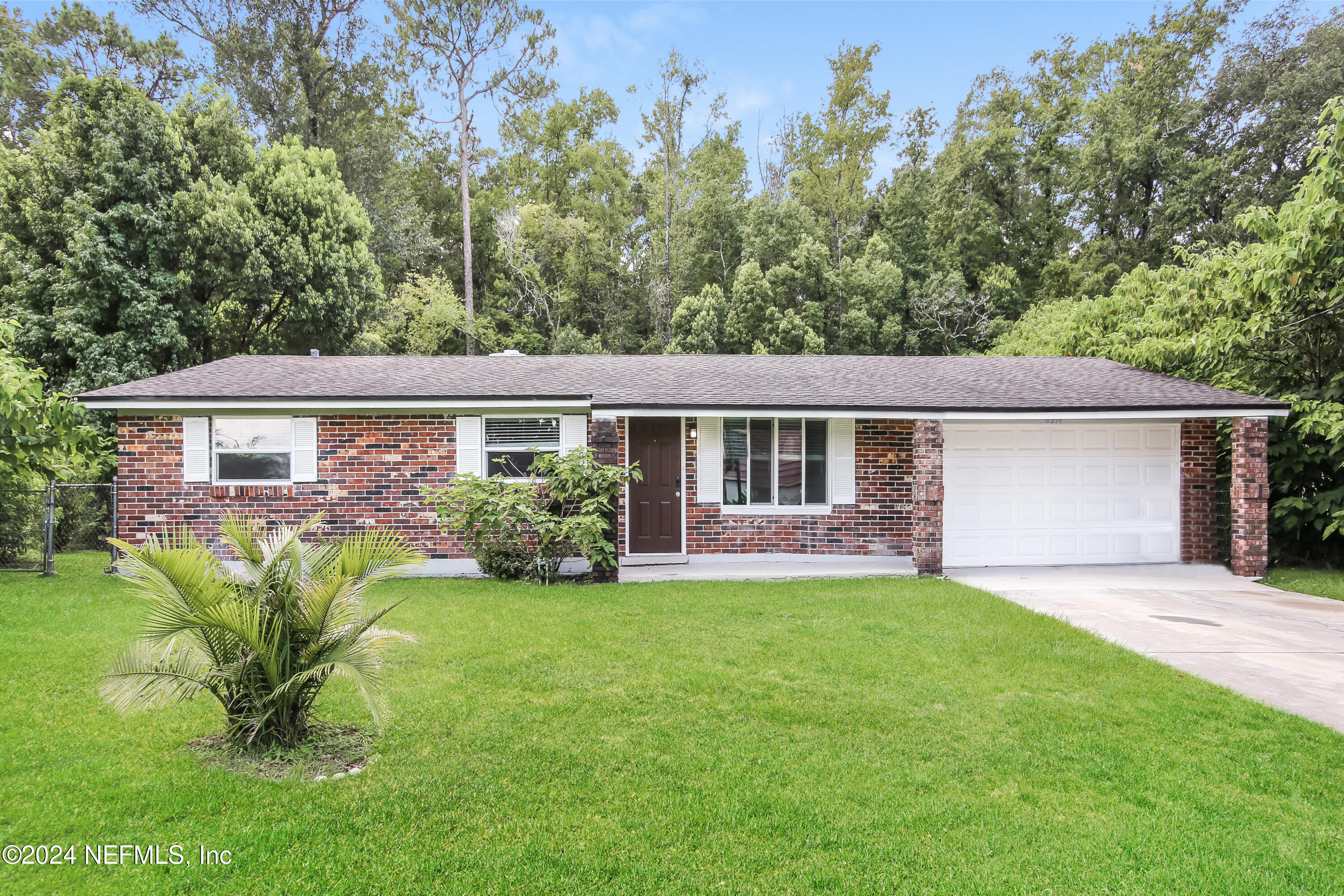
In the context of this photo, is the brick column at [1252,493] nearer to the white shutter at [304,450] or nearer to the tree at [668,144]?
the white shutter at [304,450]

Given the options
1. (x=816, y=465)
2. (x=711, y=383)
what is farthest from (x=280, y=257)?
(x=816, y=465)

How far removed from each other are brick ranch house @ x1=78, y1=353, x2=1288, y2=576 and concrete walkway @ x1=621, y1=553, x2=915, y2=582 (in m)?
0.12

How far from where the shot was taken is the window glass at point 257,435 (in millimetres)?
10398

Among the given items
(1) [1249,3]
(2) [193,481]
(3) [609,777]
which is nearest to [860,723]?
(3) [609,777]

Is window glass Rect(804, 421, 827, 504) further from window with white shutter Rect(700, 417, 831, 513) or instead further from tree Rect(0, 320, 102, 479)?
tree Rect(0, 320, 102, 479)

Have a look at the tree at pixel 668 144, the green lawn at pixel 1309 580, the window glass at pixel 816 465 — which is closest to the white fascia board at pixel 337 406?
the window glass at pixel 816 465

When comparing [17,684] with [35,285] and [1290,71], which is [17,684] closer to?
[35,285]

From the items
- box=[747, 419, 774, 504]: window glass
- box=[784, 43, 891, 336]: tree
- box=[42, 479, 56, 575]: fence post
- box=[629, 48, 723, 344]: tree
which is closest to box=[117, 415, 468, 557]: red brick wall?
box=[42, 479, 56, 575]: fence post

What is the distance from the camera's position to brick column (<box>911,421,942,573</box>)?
32.8 ft

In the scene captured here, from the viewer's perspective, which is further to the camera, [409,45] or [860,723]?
[409,45]

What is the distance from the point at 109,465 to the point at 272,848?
14760mm

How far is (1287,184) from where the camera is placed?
22344 millimetres

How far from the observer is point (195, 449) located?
10.3 metres

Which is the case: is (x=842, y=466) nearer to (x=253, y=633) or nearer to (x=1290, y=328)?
(x=1290, y=328)
